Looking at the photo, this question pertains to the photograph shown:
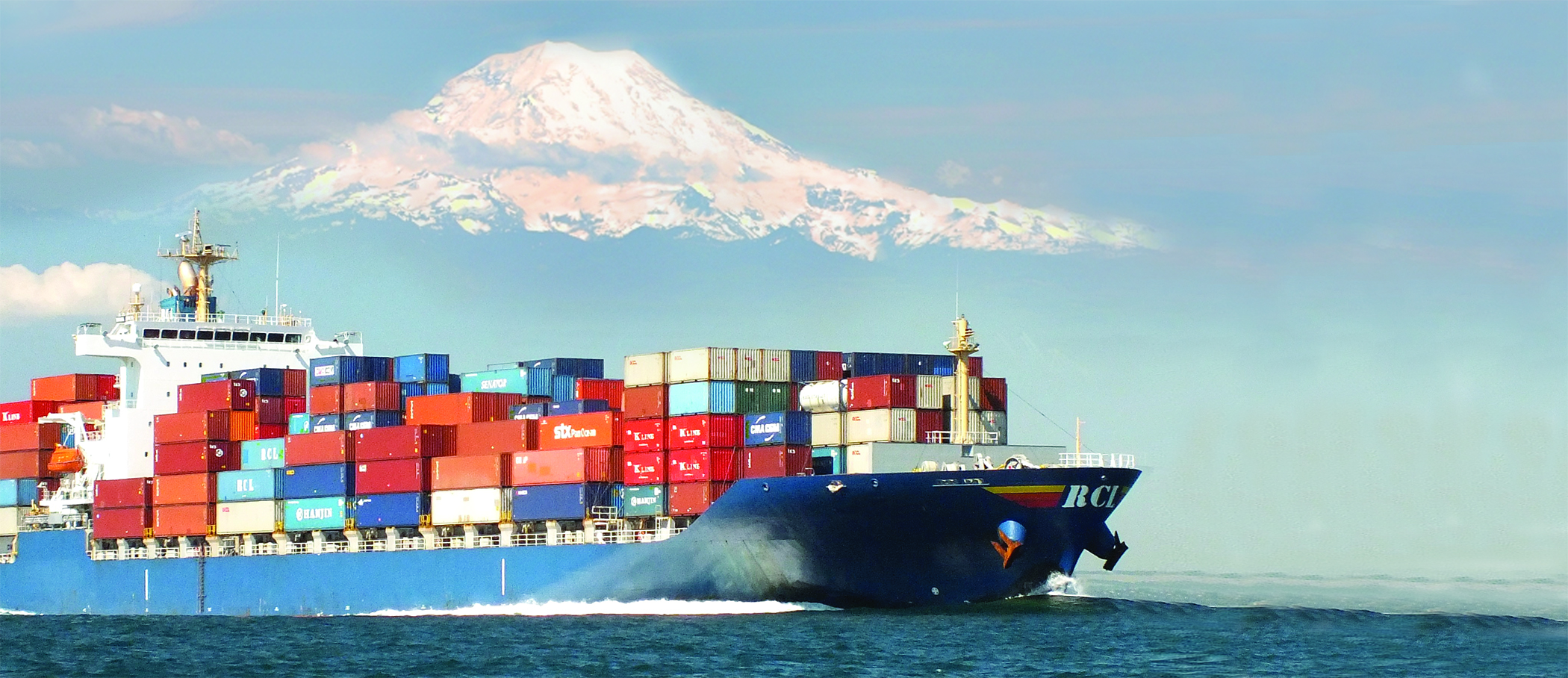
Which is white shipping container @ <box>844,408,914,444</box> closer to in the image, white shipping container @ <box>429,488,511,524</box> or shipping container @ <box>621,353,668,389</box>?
shipping container @ <box>621,353,668,389</box>

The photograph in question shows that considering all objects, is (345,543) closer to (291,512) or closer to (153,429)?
(291,512)

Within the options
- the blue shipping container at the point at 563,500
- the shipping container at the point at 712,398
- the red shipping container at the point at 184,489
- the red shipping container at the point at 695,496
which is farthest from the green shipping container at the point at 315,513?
the shipping container at the point at 712,398

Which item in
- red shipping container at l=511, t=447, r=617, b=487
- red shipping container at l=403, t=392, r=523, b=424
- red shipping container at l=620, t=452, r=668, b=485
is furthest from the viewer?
red shipping container at l=403, t=392, r=523, b=424

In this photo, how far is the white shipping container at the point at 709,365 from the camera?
Result: 59719mm

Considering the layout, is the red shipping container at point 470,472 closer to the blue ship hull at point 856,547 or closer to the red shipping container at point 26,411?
the blue ship hull at point 856,547

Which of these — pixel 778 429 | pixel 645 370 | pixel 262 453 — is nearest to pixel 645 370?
pixel 645 370

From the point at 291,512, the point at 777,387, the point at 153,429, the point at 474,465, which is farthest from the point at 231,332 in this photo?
the point at 777,387

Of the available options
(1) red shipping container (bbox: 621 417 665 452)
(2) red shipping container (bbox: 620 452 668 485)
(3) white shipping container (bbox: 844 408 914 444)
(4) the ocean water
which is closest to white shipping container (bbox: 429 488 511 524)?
(4) the ocean water

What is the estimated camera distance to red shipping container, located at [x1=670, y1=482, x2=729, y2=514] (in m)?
59.0

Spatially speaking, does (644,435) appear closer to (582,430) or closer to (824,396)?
(582,430)

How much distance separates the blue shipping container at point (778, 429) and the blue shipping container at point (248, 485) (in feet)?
61.5

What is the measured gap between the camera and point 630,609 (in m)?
61.0

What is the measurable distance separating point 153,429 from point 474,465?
56.0 feet

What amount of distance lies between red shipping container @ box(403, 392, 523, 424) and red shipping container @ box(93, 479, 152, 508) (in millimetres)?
13063
